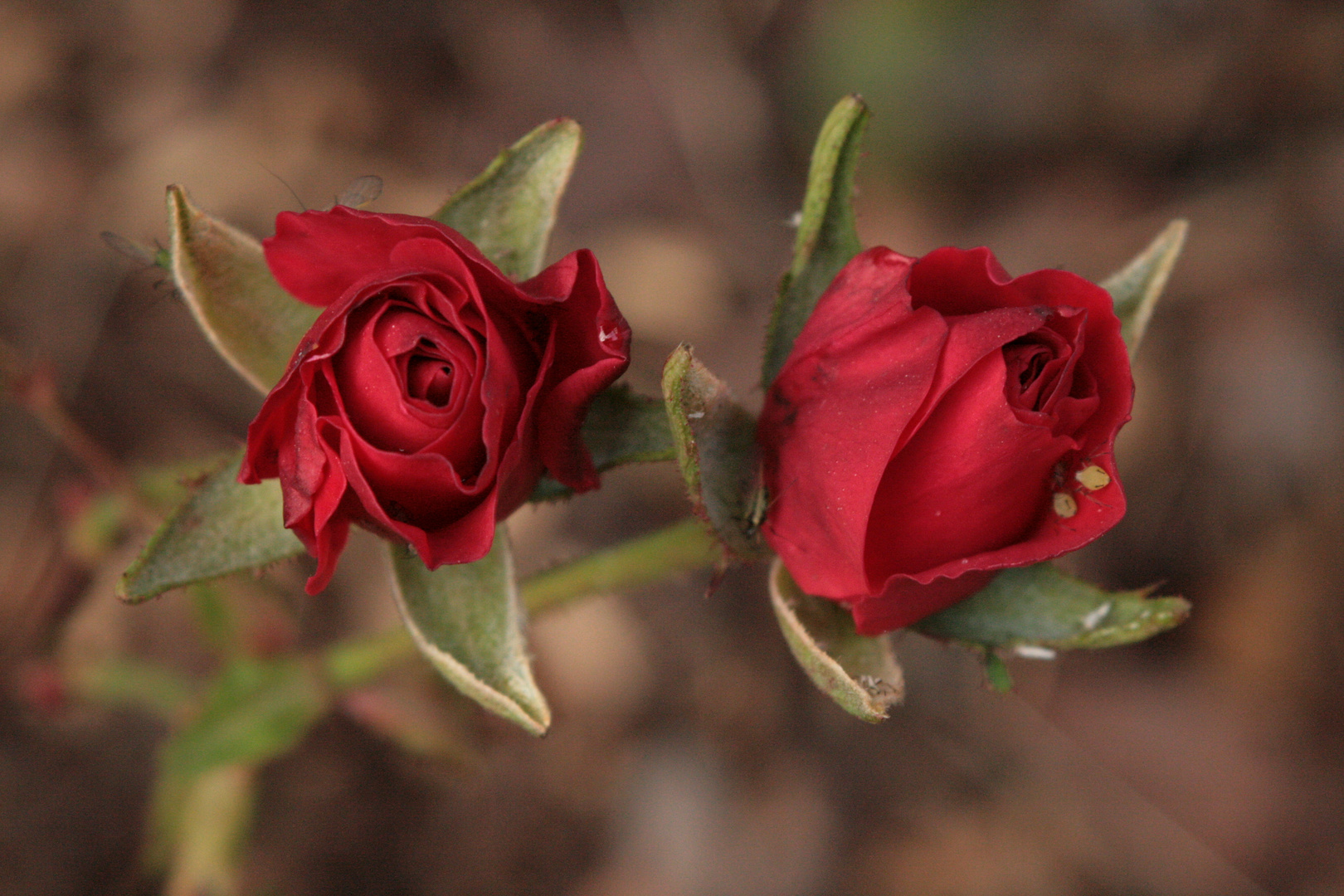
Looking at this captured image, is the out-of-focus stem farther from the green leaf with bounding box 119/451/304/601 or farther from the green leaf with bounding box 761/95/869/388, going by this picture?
the green leaf with bounding box 761/95/869/388

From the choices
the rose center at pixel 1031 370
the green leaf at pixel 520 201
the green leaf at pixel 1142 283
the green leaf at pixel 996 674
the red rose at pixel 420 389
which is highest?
the green leaf at pixel 520 201

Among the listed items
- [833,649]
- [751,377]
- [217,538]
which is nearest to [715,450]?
[833,649]

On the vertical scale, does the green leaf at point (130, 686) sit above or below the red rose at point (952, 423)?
below

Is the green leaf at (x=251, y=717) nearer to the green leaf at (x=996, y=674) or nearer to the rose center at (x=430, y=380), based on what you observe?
the rose center at (x=430, y=380)

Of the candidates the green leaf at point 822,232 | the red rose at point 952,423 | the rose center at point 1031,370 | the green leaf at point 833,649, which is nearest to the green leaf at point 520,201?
the green leaf at point 822,232

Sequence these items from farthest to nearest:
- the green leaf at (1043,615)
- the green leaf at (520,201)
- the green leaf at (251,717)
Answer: the green leaf at (251,717), the green leaf at (520,201), the green leaf at (1043,615)

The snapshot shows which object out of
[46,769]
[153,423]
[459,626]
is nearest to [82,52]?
[153,423]
